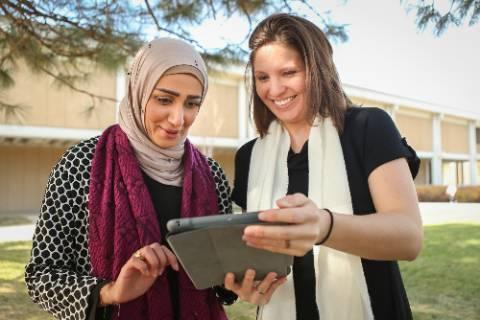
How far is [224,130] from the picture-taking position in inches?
813

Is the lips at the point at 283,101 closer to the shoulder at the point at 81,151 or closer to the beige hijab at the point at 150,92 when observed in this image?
the beige hijab at the point at 150,92

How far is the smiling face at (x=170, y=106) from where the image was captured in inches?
62.0

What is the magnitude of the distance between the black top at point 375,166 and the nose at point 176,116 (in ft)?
1.79

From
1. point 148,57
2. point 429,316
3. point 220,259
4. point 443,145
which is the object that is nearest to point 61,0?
point 148,57

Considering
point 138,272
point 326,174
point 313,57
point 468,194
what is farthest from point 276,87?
point 468,194

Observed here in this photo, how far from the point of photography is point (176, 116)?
1557mm

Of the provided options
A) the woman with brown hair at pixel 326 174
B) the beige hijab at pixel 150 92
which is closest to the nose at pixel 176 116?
the beige hijab at pixel 150 92

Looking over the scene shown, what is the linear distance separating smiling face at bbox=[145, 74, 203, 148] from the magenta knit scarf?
0.13 metres

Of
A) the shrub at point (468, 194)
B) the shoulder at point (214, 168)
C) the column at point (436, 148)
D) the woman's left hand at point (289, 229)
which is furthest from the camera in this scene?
the column at point (436, 148)

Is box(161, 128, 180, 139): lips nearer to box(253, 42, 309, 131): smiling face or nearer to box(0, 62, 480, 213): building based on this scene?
box(253, 42, 309, 131): smiling face

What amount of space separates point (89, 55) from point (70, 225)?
3.99 meters

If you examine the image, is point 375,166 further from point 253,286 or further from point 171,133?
point 171,133

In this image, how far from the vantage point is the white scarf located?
1535 millimetres

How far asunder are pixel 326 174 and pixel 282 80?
1.18 feet
